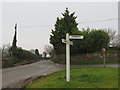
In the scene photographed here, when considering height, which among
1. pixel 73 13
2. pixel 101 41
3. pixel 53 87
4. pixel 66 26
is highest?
pixel 73 13

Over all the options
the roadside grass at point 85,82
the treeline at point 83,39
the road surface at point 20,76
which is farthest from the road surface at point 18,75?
the treeline at point 83,39

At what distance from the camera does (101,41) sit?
4231 cm

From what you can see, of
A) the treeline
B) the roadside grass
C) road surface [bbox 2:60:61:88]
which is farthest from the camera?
the treeline

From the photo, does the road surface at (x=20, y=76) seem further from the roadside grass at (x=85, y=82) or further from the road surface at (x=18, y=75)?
the roadside grass at (x=85, y=82)

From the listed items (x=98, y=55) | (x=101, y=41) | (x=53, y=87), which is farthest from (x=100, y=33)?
(x=53, y=87)

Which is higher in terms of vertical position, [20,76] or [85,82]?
[85,82]

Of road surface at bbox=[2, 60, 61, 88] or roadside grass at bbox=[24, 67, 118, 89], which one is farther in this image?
road surface at bbox=[2, 60, 61, 88]

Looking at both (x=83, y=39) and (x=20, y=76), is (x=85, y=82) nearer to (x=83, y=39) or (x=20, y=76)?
(x=20, y=76)

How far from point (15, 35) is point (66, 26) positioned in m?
13.7

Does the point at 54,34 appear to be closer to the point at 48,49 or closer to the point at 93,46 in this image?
the point at 93,46

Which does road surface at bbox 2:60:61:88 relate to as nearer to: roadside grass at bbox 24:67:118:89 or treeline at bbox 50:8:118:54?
roadside grass at bbox 24:67:118:89

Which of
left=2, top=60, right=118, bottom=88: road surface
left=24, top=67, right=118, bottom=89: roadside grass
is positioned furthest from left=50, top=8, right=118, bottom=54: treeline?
left=24, top=67, right=118, bottom=89: roadside grass

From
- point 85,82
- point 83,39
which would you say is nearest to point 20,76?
point 85,82

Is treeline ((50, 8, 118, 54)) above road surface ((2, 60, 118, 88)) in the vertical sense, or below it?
above
